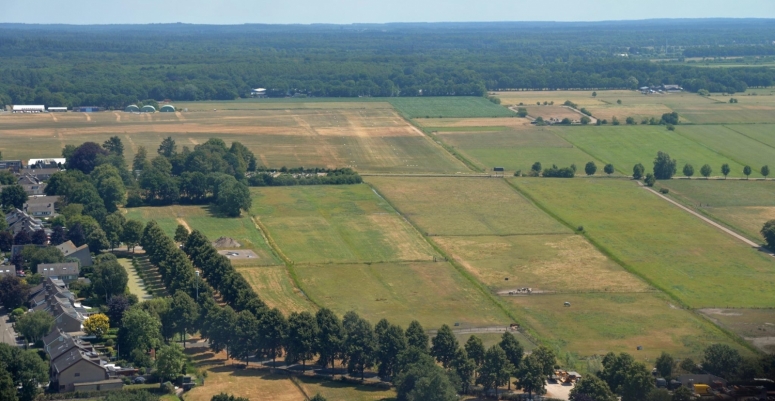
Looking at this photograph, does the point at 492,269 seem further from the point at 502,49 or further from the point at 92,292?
the point at 502,49

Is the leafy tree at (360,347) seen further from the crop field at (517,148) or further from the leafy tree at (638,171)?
the crop field at (517,148)

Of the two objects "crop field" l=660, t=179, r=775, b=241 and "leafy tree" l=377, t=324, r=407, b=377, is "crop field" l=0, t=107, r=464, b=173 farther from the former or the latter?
"leafy tree" l=377, t=324, r=407, b=377

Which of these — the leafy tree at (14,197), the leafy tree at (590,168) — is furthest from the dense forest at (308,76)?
the leafy tree at (590,168)

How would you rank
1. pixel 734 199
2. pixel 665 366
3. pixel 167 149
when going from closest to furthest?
pixel 665 366
pixel 734 199
pixel 167 149

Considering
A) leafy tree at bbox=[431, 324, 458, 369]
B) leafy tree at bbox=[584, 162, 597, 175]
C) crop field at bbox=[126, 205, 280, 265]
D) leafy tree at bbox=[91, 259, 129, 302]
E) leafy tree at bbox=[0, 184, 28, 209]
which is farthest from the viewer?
leafy tree at bbox=[584, 162, 597, 175]

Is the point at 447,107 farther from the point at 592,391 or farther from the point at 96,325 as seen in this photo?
the point at 592,391

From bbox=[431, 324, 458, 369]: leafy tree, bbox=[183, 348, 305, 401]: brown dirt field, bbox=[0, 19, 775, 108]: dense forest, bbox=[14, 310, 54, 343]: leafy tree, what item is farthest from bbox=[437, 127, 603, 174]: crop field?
bbox=[14, 310, 54, 343]: leafy tree

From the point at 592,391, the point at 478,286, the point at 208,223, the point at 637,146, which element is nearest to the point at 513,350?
the point at 592,391

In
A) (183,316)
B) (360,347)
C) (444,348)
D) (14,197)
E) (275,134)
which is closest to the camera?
(360,347)
